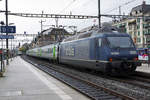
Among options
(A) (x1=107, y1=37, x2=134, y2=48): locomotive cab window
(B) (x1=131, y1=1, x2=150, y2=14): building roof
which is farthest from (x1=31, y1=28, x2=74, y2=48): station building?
(B) (x1=131, y1=1, x2=150, y2=14): building roof

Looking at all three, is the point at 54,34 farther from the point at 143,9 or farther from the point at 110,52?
the point at 143,9

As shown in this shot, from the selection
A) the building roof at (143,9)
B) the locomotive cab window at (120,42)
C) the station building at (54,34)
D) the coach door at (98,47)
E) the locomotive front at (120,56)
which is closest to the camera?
the locomotive front at (120,56)

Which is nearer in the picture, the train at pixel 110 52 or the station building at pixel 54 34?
the train at pixel 110 52

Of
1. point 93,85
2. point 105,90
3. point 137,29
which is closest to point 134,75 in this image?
point 93,85

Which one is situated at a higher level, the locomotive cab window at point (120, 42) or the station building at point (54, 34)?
the station building at point (54, 34)

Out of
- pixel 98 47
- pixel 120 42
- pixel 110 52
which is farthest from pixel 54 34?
pixel 110 52

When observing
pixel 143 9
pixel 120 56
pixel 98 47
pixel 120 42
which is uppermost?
pixel 143 9

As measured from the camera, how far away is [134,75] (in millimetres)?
15578

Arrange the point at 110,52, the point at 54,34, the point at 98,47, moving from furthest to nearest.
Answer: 1. the point at 54,34
2. the point at 98,47
3. the point at 110,52

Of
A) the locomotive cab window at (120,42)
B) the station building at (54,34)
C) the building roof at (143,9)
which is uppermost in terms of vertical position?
the building roof at (143,9)

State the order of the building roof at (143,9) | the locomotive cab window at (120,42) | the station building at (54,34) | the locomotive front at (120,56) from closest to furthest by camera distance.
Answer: the locomotive front at (120,56)
the locomotive cab window at (120,42)
the station building at (54,34)
the building roof at (143,9)

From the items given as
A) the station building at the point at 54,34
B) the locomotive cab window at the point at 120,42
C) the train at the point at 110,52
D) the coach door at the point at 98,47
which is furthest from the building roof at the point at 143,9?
the coach door at the point at 98,47

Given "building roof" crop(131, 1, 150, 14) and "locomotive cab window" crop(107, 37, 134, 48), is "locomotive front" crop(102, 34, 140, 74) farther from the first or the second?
"building roof" crop(131, 1, 150, 14)

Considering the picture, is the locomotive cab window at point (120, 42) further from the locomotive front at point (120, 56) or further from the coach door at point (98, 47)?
the coach door at point (98, 47)
